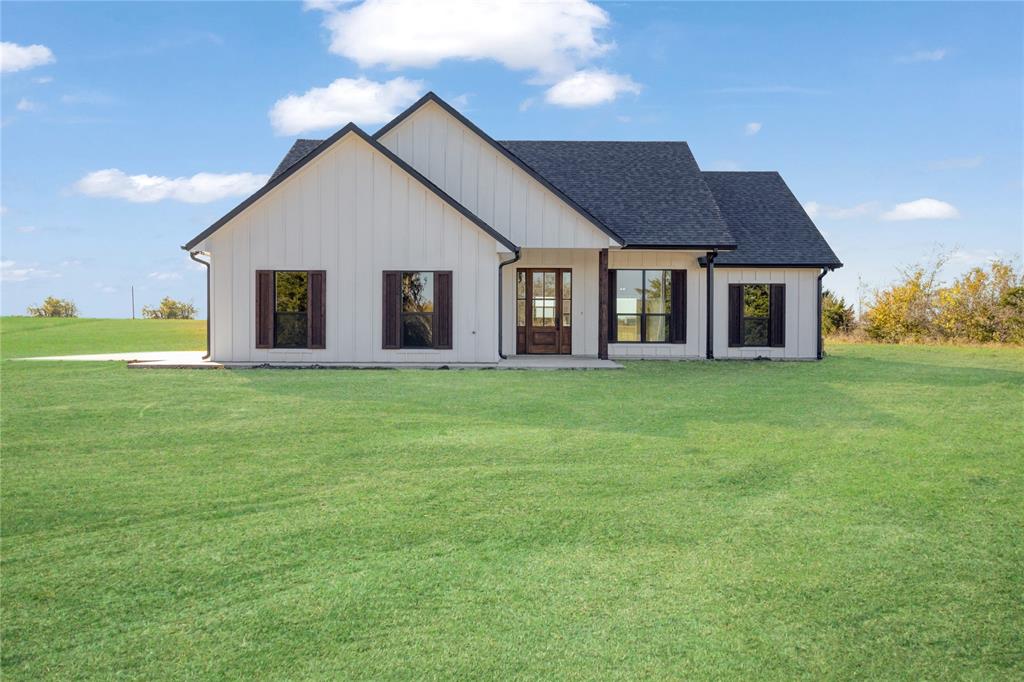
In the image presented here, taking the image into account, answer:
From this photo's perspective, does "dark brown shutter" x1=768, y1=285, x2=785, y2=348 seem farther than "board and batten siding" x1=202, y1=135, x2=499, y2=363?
Yes

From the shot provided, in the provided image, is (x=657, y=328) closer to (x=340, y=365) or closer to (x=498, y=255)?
(x=498, y=255)

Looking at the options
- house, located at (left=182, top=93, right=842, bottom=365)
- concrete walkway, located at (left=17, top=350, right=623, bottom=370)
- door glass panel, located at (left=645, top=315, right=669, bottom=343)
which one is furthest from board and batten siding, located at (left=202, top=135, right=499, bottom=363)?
door glass panel, located at (left=645, top=315, right=669, bottom=343)

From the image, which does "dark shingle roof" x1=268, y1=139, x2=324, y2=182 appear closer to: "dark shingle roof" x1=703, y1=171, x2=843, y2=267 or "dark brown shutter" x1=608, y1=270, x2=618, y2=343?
"dark brown shutter" x1=608, y1=270, x2=618, y2=343

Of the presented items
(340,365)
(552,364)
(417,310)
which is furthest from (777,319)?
(340,365)

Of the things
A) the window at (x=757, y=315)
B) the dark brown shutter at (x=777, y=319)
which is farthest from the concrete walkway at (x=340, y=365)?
the dark brown shutter at (x=777, y=319)

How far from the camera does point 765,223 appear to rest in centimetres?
2175

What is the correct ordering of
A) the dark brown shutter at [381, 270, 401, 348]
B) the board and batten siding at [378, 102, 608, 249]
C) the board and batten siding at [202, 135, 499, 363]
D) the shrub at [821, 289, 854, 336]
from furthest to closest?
the shrub at [821, 289, 854, 336], the board and batten siding at [378, 102, 608, 249], the dark brown shutter at [381, 270, 401, 348], the board and batten siding at [202, 135, 499, 363]

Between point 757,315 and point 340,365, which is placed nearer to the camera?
point 340,365

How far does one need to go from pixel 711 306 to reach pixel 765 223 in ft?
12.1

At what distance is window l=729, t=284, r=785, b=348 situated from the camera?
20266 mm

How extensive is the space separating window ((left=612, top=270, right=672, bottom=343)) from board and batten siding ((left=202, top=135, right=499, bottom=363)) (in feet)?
15.1

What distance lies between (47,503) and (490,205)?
546 inches

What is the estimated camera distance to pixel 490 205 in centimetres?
1855

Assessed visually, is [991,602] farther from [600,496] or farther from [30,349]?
[30,349]
